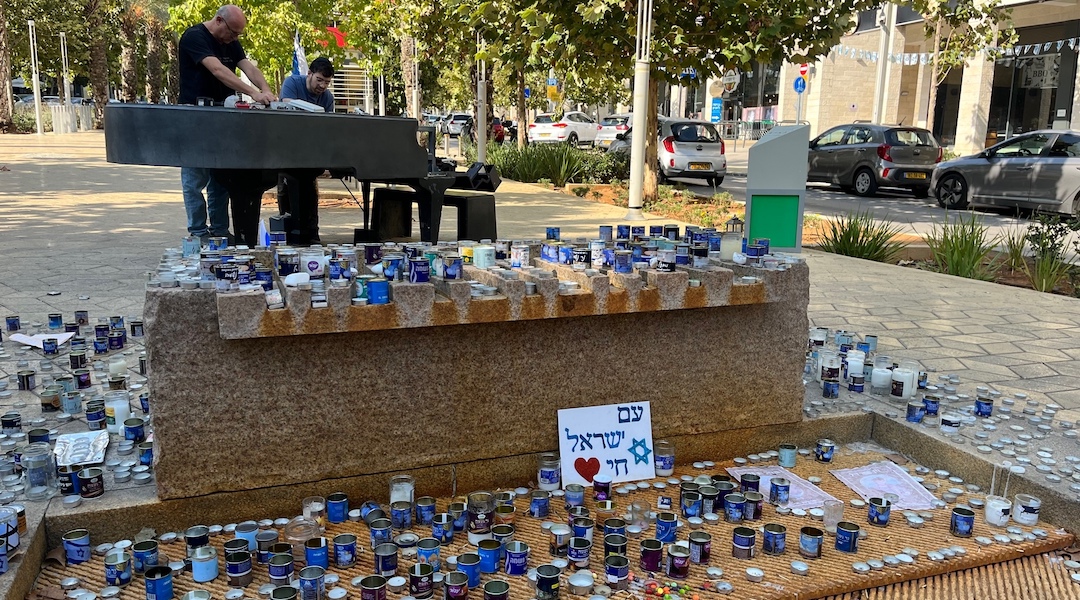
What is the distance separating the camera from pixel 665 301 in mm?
2969

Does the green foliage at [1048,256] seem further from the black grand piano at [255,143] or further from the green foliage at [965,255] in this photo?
the black grand piano at [255,143]

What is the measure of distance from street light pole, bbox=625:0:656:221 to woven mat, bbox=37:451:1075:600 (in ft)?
25.0

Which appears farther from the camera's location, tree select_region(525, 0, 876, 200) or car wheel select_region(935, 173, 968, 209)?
car wheel select_region(935, 173, 968, 209)

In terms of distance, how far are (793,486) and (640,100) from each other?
24.8 feet

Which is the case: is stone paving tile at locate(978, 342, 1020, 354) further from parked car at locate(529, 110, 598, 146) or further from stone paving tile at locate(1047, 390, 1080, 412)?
parked car at locate(529, 110, 598, 146)

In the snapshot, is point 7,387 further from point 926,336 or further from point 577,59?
point 577,59

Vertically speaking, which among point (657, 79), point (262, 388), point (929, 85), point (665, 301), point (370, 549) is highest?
point (929, 85)

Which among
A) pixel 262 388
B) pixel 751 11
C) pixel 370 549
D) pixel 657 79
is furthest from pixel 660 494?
pixel 657 79

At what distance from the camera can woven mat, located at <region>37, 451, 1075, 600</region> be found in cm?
238

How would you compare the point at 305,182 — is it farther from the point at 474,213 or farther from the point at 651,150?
the point at 651,150

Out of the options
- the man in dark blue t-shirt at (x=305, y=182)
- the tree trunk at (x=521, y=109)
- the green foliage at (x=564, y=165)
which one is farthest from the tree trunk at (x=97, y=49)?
the man in dark blue t-shirt at (x=305, y=182)

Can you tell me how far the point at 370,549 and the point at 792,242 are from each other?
10.00 feet

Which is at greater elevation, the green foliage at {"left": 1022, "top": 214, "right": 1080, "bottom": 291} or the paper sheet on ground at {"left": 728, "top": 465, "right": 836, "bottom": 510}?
the green foliage at {"left": 1022, "top": 214, "right": 1080, "bottom": 291}

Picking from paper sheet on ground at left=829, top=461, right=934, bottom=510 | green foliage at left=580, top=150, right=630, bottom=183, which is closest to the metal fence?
green foliage at left=580, top=150, right=630, bottom=183
